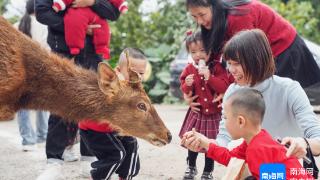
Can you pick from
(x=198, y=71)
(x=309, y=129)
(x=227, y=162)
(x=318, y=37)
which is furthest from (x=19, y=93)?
(x=318, y=37)

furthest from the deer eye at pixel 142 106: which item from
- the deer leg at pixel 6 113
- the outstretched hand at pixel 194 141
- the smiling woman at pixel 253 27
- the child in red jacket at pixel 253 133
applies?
the child in red jacket at pixel 253 133

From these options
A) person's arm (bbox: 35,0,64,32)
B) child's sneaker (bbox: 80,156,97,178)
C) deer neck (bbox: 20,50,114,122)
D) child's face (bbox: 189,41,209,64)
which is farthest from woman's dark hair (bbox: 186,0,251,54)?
child's sneaker (bbox: 80,156,97,178)

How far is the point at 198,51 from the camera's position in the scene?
6.07m

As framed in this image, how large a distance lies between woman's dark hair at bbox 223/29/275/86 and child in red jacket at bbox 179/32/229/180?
155cm

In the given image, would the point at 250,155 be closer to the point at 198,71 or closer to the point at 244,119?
the point at 244,119

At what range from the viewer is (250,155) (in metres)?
3.76

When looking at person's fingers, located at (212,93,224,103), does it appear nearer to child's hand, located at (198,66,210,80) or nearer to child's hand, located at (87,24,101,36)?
child's hand, located at (198,66,210,80)

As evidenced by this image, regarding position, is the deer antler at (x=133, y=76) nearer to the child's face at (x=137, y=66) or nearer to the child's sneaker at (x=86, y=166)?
the child's face at (x=137, y=66)

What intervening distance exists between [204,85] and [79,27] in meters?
1.45

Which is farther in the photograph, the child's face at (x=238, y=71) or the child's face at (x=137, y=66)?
the child's face at (x=137, y=66)

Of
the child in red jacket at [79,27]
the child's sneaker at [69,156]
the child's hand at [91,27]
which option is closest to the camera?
the child in red jacket at [79,27]

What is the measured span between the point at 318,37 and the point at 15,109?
20006 millimetres

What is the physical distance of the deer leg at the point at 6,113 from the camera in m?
5.50

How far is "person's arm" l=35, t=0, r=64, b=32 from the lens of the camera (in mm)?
6440
